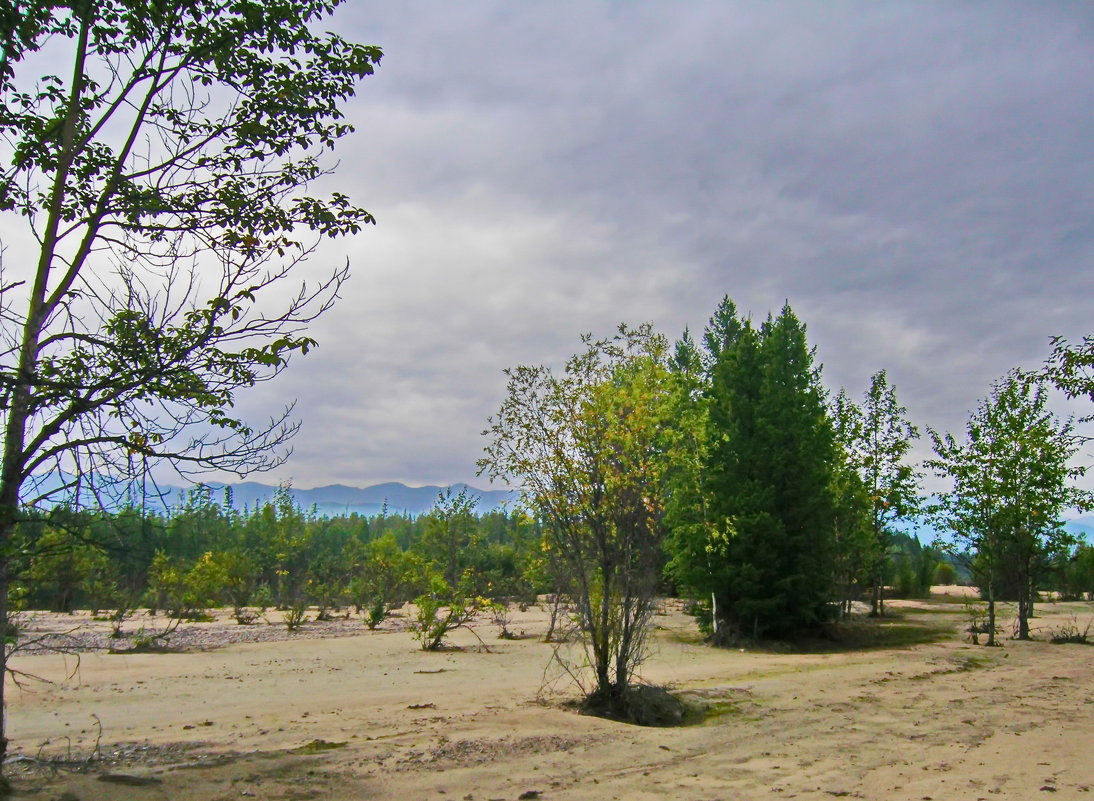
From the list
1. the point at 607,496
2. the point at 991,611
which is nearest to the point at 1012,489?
the point at 991,611

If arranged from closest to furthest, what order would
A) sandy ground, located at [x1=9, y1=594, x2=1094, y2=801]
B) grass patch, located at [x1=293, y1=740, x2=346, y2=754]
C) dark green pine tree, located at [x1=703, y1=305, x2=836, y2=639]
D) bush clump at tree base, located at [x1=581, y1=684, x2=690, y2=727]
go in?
sandy ground, located at [x1=9, y1=594, x2=1094, y2=801], grass patch, located at [x1=293, y1=740, x2=346, y2=754], bush clump at tree base, located at [x1=581, y1=684, x2=690, y2=727], dark green pine tree, located at [x1=703, y1=305, x2=836, y2=639]

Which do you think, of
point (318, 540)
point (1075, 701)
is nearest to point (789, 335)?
point (1075, 701)

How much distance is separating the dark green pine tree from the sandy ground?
16.6ft

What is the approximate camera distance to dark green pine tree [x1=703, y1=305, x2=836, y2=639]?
19.2 meters

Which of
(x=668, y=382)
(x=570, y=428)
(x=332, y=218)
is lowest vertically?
(x=570, y=428)

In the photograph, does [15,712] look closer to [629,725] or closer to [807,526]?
[629,725]

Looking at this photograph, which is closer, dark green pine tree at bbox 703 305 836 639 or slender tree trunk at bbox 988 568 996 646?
slender tree trunk at bbox 988 568 996 646

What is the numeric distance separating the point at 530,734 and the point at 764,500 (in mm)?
13040

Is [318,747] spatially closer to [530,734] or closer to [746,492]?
[530,734]

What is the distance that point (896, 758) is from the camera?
6.94 meters

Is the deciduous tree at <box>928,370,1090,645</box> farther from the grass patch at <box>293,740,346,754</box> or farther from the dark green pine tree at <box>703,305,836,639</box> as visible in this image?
the grass patch at <box>293,740,346,754</box>

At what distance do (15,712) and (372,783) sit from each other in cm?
568

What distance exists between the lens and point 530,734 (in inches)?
303

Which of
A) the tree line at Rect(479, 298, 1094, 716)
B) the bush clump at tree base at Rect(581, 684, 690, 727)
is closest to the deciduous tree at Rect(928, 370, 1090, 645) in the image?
the tree line at Rect(479, 298, 1094, 716)
